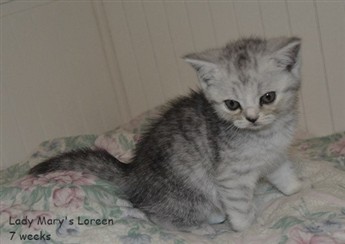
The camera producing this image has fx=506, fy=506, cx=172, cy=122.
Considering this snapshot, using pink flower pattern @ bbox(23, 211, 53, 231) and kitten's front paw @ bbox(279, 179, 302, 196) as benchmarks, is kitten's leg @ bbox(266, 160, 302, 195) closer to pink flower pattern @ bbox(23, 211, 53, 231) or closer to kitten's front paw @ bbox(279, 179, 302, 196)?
kitten's front paw @ bbox(279, 179, 302, 196)

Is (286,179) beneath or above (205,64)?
beneath

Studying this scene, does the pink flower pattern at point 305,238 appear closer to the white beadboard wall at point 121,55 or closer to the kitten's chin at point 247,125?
the kitten's chin at point 247,125

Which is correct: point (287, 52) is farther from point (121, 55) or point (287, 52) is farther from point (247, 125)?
point (121, 55)

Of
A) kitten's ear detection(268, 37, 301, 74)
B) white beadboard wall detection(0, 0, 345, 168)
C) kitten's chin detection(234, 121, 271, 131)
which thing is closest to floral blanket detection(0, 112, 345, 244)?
kitten's chin detection(234, 121, 271, 131)

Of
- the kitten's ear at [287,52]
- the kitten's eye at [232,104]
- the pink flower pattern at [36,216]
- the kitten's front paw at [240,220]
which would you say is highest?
the kitten's ear at [287,52]

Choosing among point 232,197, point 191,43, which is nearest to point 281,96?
point 232,197

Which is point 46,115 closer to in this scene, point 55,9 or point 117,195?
point 55,9

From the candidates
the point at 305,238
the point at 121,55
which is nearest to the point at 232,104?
the point at 305,238

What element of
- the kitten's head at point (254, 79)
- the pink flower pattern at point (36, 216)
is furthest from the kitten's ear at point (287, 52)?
the pink flower pattern at point (36, 216)

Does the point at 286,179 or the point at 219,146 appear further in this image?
the point at 286,179
